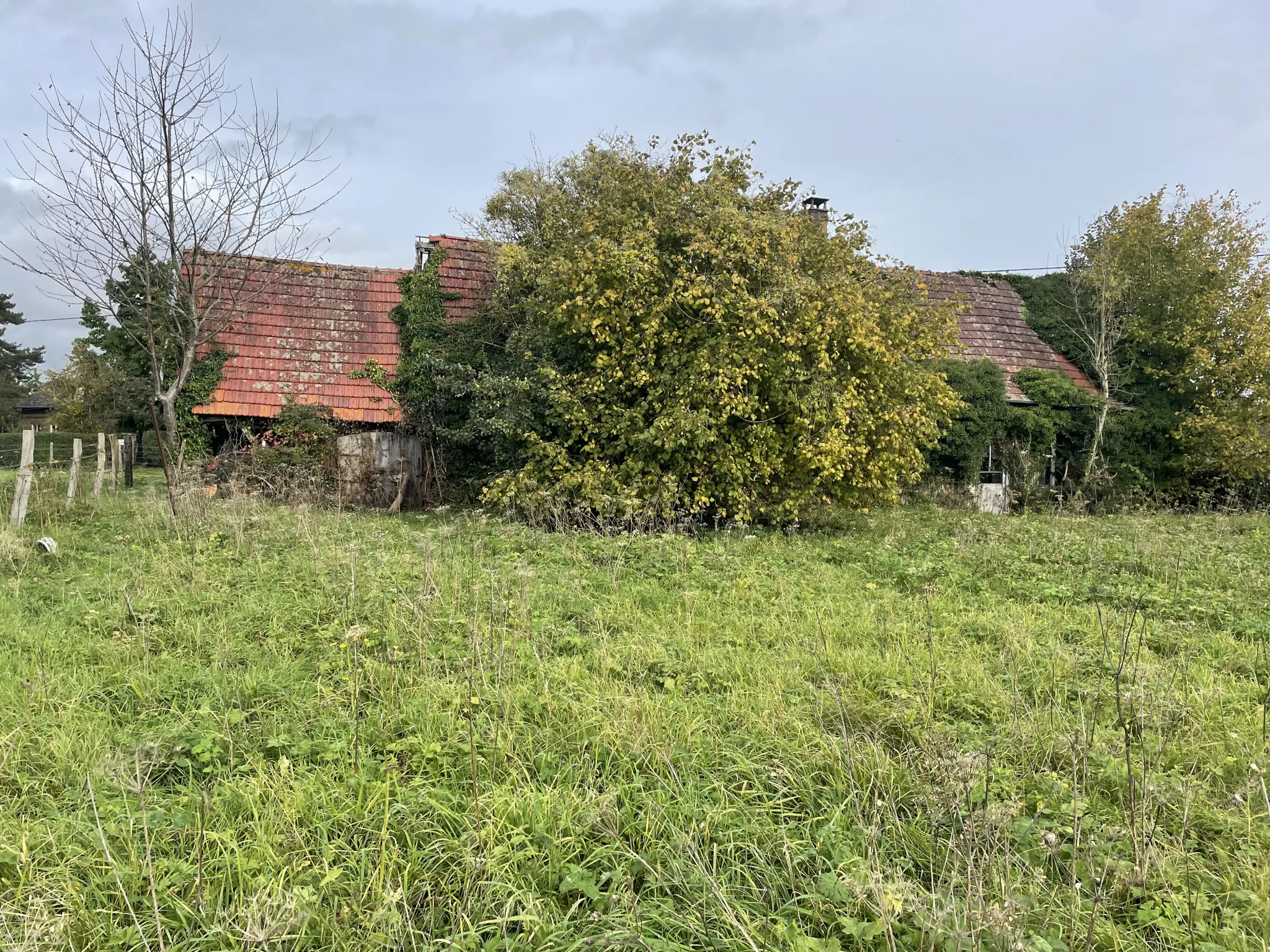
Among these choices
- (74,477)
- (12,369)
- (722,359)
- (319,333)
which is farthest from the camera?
(12,369)

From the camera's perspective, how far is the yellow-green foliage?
995 centimetres

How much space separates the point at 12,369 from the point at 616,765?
59.9 m

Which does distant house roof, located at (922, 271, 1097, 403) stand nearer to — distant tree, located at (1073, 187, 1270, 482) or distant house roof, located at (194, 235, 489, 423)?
distant tree, located at (1073, 187, 1270, 482)

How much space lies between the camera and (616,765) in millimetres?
3359

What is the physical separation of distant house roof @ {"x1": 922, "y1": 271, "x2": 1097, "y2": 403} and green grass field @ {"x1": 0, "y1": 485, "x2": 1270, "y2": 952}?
13.2m

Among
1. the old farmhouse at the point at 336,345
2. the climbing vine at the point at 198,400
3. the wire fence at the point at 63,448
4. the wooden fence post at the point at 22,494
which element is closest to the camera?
the wooden fence post at the point at 22,494

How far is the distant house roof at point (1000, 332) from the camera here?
18047 mm

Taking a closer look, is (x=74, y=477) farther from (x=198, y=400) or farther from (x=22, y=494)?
(x=198, y=400)

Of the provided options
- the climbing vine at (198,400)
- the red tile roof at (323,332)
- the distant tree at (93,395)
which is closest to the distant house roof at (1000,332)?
the red tile roof at (323,332)

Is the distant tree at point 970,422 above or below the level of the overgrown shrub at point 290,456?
above

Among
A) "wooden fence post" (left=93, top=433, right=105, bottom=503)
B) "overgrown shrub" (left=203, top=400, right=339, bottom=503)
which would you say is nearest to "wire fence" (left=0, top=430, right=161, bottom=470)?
"overgrown shrub" (left=203, top=400, right=339, bottom=503)

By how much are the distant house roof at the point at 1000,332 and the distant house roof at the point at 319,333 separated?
12402 mm

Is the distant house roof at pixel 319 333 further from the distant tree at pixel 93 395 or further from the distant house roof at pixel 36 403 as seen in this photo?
the distant house roof at pixel 36 403

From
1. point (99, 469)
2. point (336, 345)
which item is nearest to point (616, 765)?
point (99, 469)
